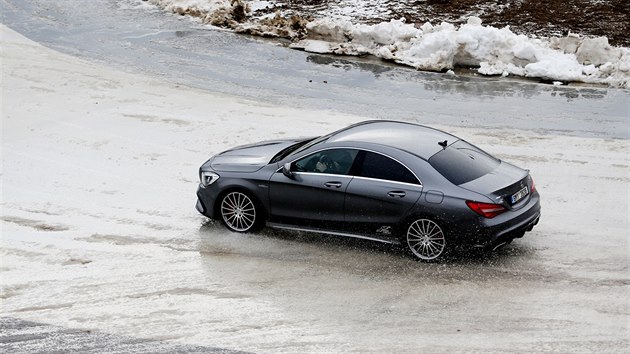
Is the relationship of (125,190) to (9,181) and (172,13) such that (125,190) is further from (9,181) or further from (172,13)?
(172,13)

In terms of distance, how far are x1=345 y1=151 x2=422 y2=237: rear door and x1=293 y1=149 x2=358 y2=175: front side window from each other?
0.41 ft

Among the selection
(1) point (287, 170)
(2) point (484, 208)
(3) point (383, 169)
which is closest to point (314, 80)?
(1) point (287, 170)

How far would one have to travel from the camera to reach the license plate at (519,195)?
10393 millimetres

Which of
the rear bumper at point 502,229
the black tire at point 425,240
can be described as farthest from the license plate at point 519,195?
the black tire at point 425,240

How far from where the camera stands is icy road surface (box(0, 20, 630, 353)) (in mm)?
9094

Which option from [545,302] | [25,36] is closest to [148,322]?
[545,302]

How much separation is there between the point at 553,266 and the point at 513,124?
22.0ft

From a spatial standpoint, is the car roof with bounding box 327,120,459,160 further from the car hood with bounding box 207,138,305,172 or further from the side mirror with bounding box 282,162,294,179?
the car hood with bounding box 207,138,305,172

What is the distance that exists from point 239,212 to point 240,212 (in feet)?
0.05

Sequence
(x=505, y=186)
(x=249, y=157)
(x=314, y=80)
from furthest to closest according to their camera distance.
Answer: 1. (x=314, y=80)
2. (x=249, y=157)
3. (x=505, y=186)

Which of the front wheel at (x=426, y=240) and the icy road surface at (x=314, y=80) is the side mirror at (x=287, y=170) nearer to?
the front wheel at (x=426, y=240)

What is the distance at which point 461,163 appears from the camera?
35.4 ft

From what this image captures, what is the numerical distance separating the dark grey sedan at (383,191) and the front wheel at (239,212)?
0.01 meters

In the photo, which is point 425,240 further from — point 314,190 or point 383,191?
point 314,190
